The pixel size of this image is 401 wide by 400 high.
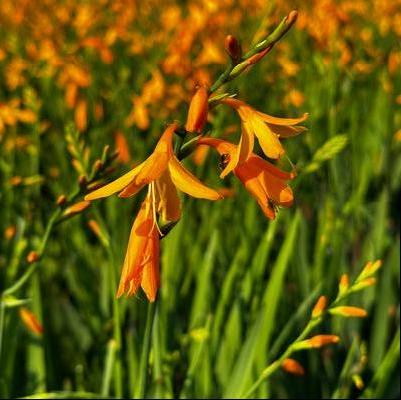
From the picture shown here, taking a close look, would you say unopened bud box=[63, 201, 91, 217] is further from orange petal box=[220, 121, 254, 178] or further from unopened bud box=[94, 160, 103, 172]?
orange petal box=[220, 121, 254, 178]

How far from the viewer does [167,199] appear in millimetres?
753

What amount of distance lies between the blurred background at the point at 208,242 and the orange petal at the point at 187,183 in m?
0.13

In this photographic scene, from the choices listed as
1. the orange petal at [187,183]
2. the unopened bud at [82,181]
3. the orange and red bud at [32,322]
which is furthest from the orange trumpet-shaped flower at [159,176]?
the orange and red bud at [32,322]

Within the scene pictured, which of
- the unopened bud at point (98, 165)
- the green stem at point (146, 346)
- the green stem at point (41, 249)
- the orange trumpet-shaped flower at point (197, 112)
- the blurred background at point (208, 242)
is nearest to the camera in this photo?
the orange trumpet-shaped flower at point (197, 112)

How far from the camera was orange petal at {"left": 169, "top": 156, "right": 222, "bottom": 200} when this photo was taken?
672mm

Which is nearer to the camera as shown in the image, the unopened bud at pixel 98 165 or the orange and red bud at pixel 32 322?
the unopened bud at pixel 98 165

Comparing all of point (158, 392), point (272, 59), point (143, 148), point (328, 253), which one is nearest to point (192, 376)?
point (158, 392)

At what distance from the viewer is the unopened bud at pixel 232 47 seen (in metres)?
0.69

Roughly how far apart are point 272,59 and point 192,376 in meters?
2.27

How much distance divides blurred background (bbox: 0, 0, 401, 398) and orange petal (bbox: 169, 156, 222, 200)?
0.13m

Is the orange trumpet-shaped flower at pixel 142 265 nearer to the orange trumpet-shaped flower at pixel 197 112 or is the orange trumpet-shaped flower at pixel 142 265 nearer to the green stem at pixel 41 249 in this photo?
the orange trumpet-shaped flower at pixel 197 112

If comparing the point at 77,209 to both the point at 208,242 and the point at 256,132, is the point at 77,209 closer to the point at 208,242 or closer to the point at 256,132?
the point at 256,132

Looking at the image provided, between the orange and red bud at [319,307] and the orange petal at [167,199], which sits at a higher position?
the orange petal at [167,199]

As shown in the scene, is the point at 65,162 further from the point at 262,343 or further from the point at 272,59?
the point at 272,59
